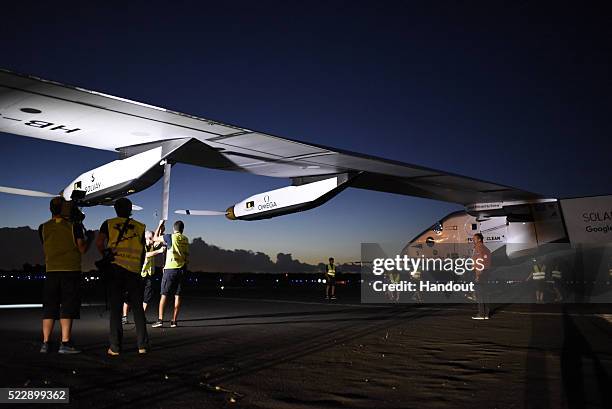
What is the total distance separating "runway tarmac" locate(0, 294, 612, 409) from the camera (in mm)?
4305

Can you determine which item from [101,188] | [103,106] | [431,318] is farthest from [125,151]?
[431,318]

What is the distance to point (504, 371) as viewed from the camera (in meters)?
5.45

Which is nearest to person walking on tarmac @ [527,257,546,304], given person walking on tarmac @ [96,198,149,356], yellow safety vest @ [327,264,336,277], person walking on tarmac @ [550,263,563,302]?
person walking on tarmac @ [550,263,563,302]

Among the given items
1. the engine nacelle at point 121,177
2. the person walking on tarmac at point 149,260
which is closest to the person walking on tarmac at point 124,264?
the person walking on tarmac at point 149,260

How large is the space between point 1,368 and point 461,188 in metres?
13.7

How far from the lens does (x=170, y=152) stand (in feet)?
35.9

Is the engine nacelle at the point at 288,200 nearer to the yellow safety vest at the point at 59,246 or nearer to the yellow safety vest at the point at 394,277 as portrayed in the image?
the yellow safety vest at the point at 394,277

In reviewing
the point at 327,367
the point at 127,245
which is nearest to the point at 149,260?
the point at 127,245

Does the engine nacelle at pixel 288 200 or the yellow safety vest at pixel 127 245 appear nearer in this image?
the yellow safety vest at pixel 127 245

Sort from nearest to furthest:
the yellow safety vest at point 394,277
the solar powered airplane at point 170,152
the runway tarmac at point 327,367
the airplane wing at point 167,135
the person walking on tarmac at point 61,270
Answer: the runway tarmac at point 327,367 < the person walking on tarmac at point 61,270 < the airplane wing at point 167,135 < the solar powered airplane at point 170,152 < the yellow safety vest at point 394,277

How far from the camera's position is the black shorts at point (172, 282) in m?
9.63

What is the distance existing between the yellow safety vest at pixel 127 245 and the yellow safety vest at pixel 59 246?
0.55 meters

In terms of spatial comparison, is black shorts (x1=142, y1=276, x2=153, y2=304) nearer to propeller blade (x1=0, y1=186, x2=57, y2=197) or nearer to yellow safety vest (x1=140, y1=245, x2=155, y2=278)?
yellow safety vest (x1=140, y1=245, x2=155, y2=278)

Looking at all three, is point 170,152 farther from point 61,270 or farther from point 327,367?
point 327,367
